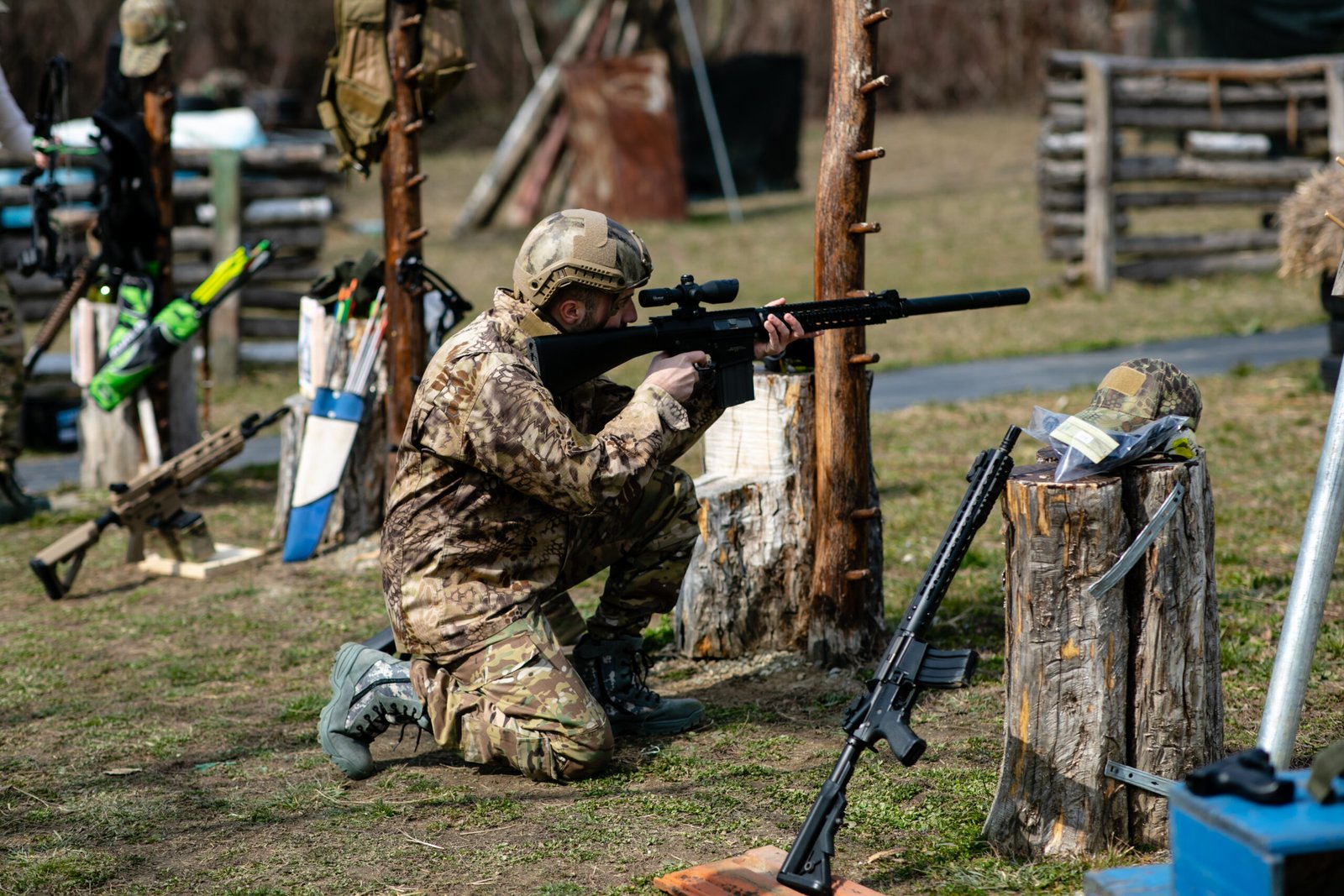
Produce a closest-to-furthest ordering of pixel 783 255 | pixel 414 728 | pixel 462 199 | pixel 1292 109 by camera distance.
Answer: pixel 414 728
pixel 1292 109
pixel 783 255
pixel 462 199

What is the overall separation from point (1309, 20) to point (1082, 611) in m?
18.1

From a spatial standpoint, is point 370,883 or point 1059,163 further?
point 1059,163

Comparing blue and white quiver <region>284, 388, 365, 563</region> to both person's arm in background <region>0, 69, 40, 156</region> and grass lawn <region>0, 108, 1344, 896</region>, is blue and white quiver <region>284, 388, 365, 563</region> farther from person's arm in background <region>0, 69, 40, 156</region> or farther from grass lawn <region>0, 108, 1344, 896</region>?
person's arm in background <region>0, 69, 40, 156</region>

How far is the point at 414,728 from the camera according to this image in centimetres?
471

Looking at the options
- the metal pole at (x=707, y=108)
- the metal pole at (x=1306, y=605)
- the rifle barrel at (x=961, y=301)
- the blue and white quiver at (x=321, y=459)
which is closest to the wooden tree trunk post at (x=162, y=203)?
the blue and white quiver at (x=321, y=459)

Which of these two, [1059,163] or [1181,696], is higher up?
[1059,163]

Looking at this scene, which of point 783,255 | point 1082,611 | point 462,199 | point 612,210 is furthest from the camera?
point 462,199

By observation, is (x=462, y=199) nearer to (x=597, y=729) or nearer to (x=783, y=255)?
(x=783, y=255)

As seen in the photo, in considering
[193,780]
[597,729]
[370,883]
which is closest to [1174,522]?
[597,729]

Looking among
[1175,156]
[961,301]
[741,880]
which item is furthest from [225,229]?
[741,880]

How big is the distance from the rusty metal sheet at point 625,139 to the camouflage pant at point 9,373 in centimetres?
1041

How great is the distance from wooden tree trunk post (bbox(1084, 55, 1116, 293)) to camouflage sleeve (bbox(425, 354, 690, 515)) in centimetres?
1025

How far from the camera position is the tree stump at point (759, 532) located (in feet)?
16.0

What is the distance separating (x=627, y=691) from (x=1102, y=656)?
5.35ft
